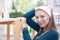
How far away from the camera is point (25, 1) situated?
388 centimetres

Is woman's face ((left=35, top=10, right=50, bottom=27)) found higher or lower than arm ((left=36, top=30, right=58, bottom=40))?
higher

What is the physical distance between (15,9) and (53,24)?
8.37 ft

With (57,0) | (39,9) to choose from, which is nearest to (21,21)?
(39,9)

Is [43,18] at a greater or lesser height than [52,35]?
greater

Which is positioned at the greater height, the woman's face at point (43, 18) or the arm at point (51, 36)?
the woman's face at point (43, 18)

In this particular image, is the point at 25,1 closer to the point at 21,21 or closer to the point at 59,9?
the point at 59,9

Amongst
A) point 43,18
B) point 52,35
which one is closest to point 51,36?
point 52,35

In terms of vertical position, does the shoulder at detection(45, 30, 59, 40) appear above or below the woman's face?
below

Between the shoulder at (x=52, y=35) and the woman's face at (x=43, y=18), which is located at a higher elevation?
the woman's face at (x=43, y=18)

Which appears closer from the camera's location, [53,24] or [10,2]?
[53,24]

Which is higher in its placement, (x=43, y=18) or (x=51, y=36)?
(x=43, y=18)

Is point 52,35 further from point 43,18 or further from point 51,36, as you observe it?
point 43,18

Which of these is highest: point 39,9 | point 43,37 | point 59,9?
point 39,9

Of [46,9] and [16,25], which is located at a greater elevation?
[46,9]
